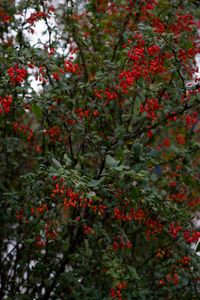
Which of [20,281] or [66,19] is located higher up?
[66,19]

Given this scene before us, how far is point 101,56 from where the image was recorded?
427 centimetres

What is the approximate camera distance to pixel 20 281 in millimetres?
4375

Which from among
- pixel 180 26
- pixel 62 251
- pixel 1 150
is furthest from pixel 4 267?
pixel 180 26

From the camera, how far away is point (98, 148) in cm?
360

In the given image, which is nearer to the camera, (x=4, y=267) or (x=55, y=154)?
(x=55, y=154)

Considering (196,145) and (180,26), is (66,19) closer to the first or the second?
(180,26)

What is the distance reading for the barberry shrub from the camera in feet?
10.1

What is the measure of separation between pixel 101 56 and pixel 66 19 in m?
0.48

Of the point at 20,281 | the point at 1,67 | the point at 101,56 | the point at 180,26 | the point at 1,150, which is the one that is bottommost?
the point at 20,281

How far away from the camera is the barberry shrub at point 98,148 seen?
3.08m

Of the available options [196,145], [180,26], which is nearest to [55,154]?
[196,145]

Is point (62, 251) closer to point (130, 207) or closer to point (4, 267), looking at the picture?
point (4, 267)

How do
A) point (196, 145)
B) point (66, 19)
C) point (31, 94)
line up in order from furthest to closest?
point (66, 19) → point (196, 145) → point (31, 94)

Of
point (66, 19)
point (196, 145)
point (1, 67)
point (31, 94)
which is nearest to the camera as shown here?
point (31, 94)
